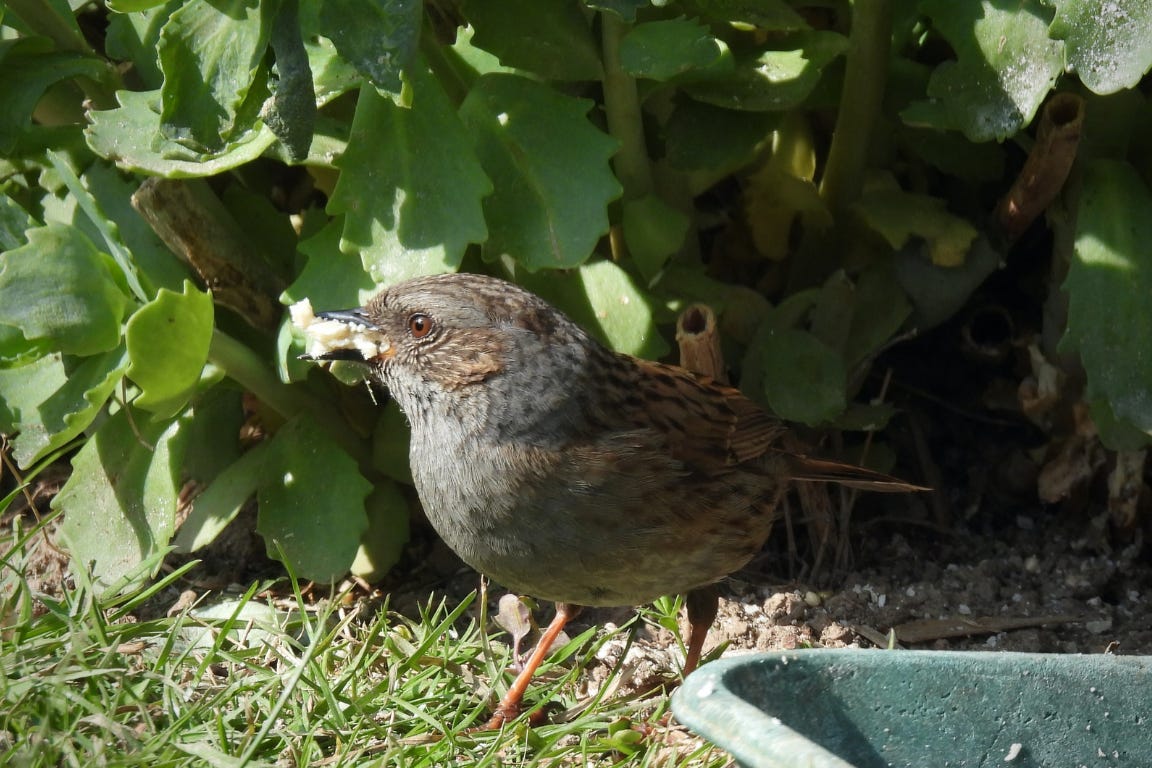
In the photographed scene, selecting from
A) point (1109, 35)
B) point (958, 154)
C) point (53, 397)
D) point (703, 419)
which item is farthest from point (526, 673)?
point (1109, 35)

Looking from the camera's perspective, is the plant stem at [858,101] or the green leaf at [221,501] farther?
the green leaf at [221,501]

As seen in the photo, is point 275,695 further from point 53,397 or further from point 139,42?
point 139,42

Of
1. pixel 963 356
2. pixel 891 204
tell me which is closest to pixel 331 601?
pixel 891 204

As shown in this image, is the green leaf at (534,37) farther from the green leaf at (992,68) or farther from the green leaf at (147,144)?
the green leaf at (992,68)

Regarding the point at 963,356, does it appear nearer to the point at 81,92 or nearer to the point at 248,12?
the point at 248,12

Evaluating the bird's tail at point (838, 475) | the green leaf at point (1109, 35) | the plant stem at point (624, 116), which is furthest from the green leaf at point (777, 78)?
the bird's tail at point (838, 475)

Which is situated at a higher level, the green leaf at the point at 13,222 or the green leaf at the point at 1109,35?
the green leaf at the point at 1109,35

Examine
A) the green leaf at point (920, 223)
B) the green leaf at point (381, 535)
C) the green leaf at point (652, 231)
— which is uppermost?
the green leaf at point (920, 223)

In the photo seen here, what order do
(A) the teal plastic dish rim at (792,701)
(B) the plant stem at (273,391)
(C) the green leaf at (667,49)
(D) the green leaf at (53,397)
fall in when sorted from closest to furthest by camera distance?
(A) the teal plastic dish rim at (792,701)
(C) the green leaf at (667,49)
(D) the green leaf at (53,397)
(B) the plant stem at (273,391)
